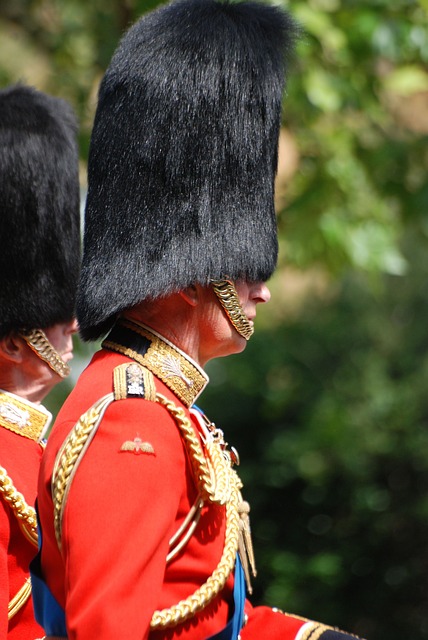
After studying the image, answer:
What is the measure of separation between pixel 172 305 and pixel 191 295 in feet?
0.15

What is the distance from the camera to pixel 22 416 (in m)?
2.94

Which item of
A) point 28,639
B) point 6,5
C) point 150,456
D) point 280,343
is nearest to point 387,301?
point 280,343

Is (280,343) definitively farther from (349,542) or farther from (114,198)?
(114,198)

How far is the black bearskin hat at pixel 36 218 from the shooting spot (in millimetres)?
3137

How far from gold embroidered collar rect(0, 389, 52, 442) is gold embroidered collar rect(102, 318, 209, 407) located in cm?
72

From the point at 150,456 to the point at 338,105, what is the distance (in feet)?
11.6

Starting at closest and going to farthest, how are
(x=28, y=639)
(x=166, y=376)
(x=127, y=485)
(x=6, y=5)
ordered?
(x=127, y=485), (x=166, y=376), (x=28, y=639), (x=6, y=5)

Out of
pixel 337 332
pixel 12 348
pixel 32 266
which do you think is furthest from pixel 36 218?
pixel 337 332

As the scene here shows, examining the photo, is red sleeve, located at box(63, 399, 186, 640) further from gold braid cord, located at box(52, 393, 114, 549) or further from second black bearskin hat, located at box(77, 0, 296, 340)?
second black bearskin hat, located at box(77, 0, 296, 340)

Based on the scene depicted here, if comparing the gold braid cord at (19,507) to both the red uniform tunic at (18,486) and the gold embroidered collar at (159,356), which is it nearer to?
the red uniform tunic at (18,486)

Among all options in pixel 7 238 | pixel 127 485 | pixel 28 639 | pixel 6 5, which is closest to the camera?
pixel 127 485

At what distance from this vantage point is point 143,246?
7.67ft

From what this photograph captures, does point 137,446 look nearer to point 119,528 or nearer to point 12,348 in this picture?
point 119,528

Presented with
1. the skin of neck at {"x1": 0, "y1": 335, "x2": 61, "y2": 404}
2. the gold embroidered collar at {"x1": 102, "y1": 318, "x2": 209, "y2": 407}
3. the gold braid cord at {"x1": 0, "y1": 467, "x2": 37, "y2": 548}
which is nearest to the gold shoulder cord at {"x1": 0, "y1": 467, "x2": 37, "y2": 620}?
the gold braid cord at {"x1": 0, "y1": 467, "x2": 37, "y2": 548}
